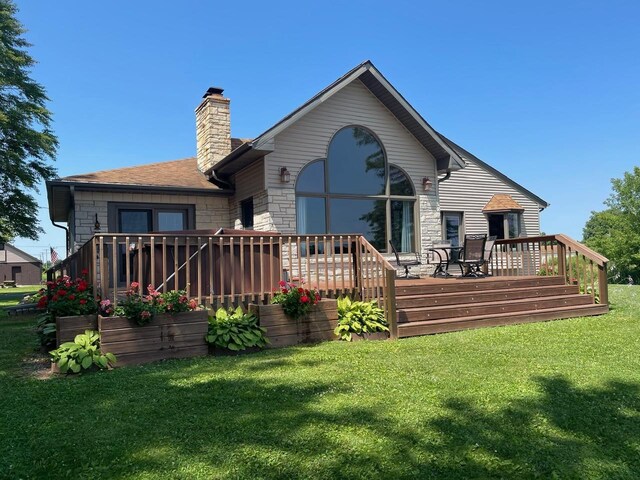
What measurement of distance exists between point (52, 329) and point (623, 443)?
585cm

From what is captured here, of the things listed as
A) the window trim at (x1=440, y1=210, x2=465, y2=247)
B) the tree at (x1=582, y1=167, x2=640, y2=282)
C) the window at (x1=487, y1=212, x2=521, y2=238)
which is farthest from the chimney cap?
the tree at (x1=582, y1=167, x2=640, y2=282)

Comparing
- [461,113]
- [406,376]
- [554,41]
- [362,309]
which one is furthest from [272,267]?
[461,113]

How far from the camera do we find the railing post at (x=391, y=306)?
6.53 m

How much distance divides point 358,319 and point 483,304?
2.59 m

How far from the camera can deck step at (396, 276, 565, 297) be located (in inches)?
304

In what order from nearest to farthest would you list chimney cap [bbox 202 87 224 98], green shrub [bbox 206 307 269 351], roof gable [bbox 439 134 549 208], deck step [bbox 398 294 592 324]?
green shrub [bbox 206 307 269 351], deck step [bbox 398 294 592 324], chimney cap [bbox 202 87 224 98], roof gable [bbox 439 134 549 208]

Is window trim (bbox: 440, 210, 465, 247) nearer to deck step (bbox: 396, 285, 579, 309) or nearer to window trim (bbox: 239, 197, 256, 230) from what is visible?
deck step (bbox: 396, 285, 579, 309)

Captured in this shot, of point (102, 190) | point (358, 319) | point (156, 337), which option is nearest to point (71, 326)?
point (156, 337)

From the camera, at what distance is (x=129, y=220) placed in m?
10.2

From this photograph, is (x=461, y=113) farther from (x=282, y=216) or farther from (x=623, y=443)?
(x=623, y=443)

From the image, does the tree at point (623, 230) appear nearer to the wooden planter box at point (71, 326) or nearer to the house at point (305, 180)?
the house at point (305, 180)

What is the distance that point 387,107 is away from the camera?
36.8 ft

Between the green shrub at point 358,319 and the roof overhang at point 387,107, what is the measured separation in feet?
13.7

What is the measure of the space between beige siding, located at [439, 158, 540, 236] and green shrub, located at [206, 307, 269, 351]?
12.3 m
